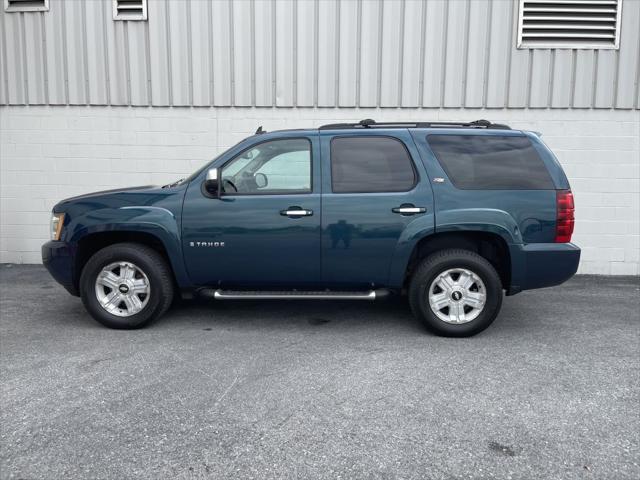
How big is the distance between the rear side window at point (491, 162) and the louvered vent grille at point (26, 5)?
6.59 metres

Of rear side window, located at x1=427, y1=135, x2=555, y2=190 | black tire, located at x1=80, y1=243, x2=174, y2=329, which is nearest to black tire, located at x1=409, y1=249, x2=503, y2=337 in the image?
rear side window, located at x1=427, y1=135, x2=555, y2=190

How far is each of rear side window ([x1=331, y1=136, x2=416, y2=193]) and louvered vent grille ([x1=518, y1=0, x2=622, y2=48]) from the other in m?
4.22

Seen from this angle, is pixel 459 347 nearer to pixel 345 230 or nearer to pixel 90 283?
pixel 345 230

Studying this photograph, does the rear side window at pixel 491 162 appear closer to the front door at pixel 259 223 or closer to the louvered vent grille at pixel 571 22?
the front door at pixel 259 223

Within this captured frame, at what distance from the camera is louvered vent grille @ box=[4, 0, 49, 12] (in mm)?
8250

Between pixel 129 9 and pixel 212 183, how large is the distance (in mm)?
4847

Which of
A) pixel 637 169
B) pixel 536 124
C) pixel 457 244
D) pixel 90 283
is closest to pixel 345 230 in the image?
pixel 457 244

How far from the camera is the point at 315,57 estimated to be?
8.06 metres

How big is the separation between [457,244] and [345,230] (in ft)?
3.46

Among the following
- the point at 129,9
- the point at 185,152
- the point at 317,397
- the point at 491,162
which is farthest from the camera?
the point at 185,152

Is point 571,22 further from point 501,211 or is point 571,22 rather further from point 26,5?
point 26,5

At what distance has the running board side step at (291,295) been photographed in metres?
4.91

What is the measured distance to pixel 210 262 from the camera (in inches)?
194

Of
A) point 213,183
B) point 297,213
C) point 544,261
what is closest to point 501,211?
point 544,261
